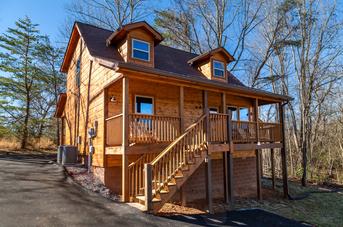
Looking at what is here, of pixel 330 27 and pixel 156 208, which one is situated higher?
pixel 330 27

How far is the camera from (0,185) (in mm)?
8195

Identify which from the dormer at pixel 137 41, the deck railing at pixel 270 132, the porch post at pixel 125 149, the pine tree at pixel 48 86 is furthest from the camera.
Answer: the pine tree at pixel 48 86

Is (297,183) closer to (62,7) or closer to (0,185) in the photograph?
(0,185)

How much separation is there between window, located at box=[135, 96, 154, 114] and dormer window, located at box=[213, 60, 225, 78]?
4725mm

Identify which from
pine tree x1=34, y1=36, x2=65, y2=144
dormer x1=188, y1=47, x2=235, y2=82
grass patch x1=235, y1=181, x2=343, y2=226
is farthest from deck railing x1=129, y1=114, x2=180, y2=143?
pine tree x1=34, y1=36, x2=65, y2=144

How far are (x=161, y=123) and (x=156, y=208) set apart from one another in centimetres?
290

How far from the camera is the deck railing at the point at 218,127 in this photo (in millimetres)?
9523

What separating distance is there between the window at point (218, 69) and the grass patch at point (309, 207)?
6914 mm

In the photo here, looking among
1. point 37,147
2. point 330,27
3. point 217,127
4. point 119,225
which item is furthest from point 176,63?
point 37,147

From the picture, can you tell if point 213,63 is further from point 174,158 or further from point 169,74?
point 174,158

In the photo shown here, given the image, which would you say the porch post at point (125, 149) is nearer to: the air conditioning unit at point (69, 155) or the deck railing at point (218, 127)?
the deck railing at point (218, 127)

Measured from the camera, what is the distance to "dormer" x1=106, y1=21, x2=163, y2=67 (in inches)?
439

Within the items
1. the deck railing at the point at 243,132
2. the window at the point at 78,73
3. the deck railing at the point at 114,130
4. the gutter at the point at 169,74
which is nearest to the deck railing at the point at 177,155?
the gutter at the point at 169,74

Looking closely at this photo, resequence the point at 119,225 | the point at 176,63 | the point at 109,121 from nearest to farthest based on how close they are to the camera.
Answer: the point at 119,225 < the point at 109,121 < the point at 176,63
